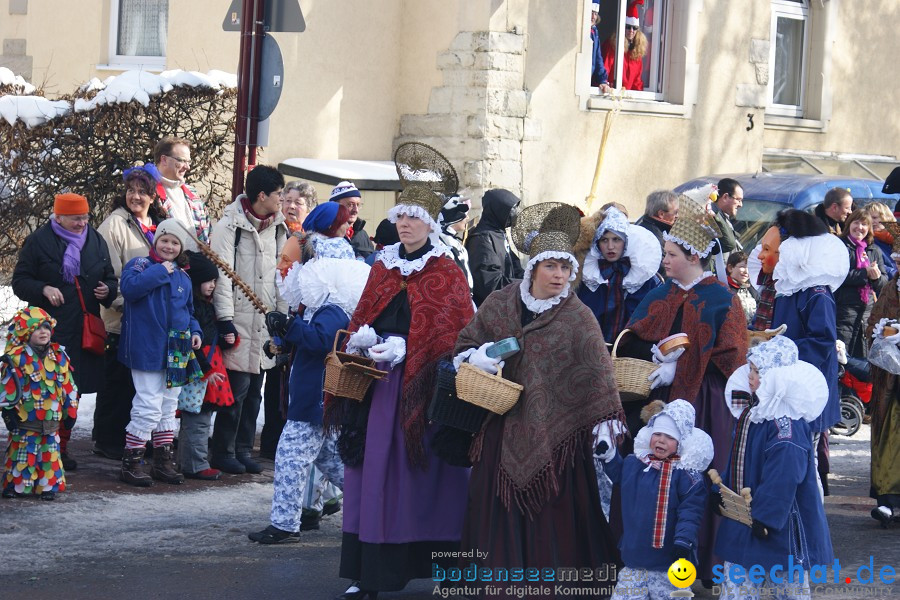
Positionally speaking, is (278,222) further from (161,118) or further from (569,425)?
(569,425)

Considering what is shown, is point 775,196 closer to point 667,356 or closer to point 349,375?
point 667,356

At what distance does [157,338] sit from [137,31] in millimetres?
7172

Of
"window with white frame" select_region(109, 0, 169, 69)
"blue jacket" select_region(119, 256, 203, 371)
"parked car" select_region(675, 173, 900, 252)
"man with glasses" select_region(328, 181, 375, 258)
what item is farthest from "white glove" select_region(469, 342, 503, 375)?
"window with white frame" select_region(109, 0, 169, 69)

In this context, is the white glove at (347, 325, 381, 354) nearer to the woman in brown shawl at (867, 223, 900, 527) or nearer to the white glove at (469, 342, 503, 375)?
the white glove at (469, 342, 503, 375)

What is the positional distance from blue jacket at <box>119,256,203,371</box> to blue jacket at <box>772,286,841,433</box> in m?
3.72

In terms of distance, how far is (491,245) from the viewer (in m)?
9.37

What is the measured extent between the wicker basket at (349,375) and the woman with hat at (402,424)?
0.20 ft

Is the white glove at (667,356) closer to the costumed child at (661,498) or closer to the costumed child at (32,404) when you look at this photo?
the costumed child at (661,498)

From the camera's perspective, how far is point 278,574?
22.0 feet

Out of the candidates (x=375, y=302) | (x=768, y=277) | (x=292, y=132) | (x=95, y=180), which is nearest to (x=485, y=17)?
(x=292, y=132)

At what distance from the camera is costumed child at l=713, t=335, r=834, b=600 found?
216 inches

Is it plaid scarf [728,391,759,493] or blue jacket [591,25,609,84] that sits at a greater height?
blue jacket [591,25,609,84]

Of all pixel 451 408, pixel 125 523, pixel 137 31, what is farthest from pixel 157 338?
pixel 137 31

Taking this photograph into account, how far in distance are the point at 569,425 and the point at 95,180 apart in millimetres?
6069
